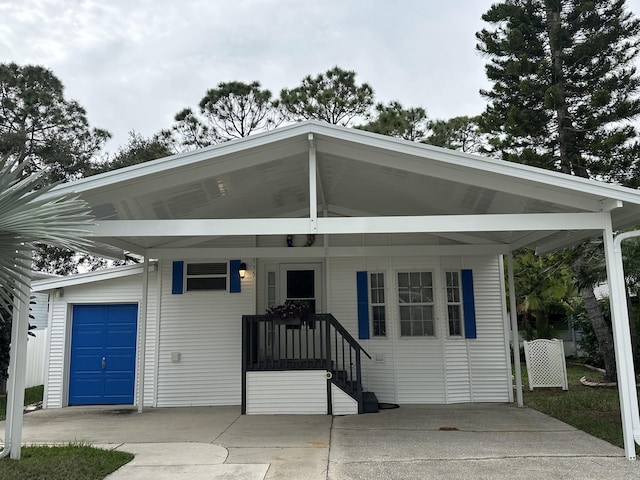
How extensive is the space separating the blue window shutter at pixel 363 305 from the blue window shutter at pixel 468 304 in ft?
5.41

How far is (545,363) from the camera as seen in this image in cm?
1070

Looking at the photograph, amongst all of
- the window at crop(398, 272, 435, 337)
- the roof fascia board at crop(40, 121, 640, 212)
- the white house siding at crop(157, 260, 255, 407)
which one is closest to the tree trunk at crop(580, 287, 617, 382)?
the window at crop(398, 272, 435, 337)

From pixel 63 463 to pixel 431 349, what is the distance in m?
5.83

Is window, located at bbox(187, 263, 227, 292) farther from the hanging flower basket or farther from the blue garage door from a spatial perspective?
the hanging flower basket

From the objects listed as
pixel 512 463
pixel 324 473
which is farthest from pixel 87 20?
pixel 512 463

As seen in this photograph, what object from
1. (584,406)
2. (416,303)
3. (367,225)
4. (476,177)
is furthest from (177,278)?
(584,406)

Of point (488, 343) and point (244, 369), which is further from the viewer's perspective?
point (488, 343)

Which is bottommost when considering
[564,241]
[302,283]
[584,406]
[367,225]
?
[584,406]

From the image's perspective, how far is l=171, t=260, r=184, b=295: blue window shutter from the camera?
8.93 m

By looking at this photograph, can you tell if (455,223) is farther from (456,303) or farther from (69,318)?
(69,318)

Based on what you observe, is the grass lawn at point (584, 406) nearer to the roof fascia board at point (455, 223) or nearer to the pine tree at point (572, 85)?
the roof fascia board at point (455, 223)

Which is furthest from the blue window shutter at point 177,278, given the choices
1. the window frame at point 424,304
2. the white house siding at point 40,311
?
the white house siding at point 40,311

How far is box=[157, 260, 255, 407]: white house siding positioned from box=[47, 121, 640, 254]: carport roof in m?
2.47

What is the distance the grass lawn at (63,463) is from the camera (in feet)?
14.4
